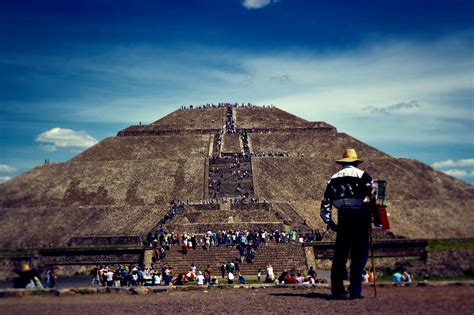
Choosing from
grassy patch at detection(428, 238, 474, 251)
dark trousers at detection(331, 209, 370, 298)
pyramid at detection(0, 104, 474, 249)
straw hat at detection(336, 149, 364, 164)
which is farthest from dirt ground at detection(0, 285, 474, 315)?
pyramid at detection(0, 104, 474, 249)

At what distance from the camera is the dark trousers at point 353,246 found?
10078mm

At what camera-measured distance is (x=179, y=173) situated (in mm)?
44656

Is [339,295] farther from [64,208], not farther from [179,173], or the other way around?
[179,173]

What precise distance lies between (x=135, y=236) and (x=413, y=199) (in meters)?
20.8

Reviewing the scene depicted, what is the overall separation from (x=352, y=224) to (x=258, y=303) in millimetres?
2229

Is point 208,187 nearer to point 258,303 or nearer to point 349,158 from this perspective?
point 349,158

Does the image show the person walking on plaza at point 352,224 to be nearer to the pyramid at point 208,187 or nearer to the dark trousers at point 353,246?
the dark trousers at point 353,246

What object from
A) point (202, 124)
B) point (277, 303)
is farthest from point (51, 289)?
point (202, 124)

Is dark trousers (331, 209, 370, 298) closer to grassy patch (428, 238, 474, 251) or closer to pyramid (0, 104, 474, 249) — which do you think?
grassy patch (428, 238, 474, 251)

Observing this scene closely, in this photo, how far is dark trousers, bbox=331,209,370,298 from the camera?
10.1 meters

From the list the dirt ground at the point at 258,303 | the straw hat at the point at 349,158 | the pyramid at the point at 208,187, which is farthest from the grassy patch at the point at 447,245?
the pyramid at the point at 208,187

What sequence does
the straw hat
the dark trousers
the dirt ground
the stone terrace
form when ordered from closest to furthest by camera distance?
the dirt ground
the dark trousers
the straw hat
the stone terrace

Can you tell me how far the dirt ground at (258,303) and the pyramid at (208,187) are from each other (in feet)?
64.0

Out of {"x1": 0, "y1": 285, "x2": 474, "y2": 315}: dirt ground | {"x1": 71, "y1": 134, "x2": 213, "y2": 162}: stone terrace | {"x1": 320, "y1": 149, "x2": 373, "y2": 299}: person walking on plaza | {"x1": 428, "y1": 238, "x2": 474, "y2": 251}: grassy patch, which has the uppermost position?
{"x1": 71, "y1": 134, "x2": 213, "y2": 162}: stone terrace
